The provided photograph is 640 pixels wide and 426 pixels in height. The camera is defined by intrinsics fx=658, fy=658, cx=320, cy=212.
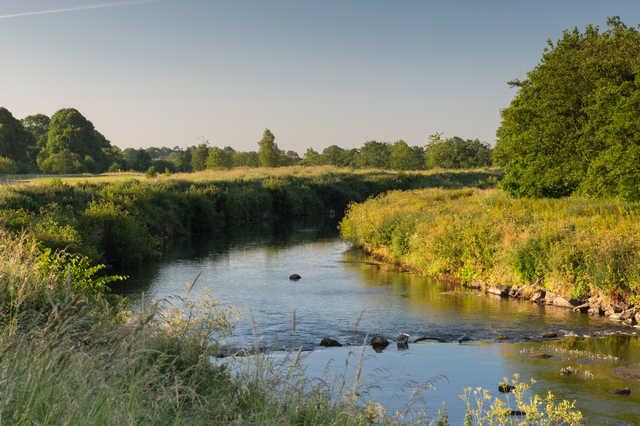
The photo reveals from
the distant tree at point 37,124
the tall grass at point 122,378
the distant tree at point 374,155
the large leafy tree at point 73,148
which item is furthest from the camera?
the distant tree at point 374,155

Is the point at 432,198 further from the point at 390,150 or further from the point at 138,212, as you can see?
the point at 390,150

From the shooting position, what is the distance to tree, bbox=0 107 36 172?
82.2m

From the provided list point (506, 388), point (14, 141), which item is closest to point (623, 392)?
point (506, 388)

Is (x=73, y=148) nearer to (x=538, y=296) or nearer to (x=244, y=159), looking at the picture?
(x=244, y=159)

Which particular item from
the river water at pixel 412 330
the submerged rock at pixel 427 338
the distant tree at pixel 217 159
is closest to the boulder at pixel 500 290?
the river water at pixel 412 330

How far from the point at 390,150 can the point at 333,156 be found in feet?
42.5

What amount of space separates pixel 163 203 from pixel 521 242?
2664 centimetres

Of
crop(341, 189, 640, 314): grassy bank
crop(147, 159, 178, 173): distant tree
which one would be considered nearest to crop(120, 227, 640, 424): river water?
crop(341, 189, 640, 314): grassy bank

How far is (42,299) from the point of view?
10.5m

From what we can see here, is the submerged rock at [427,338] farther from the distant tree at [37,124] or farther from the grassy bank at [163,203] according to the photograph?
the distant tree at [37,124]

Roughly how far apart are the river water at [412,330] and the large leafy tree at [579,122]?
1084cm

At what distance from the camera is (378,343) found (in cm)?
1695

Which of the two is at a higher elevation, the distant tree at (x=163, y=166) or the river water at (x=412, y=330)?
the distant tree at (x=163, y=166)

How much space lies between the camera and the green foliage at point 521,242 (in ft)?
65.6
